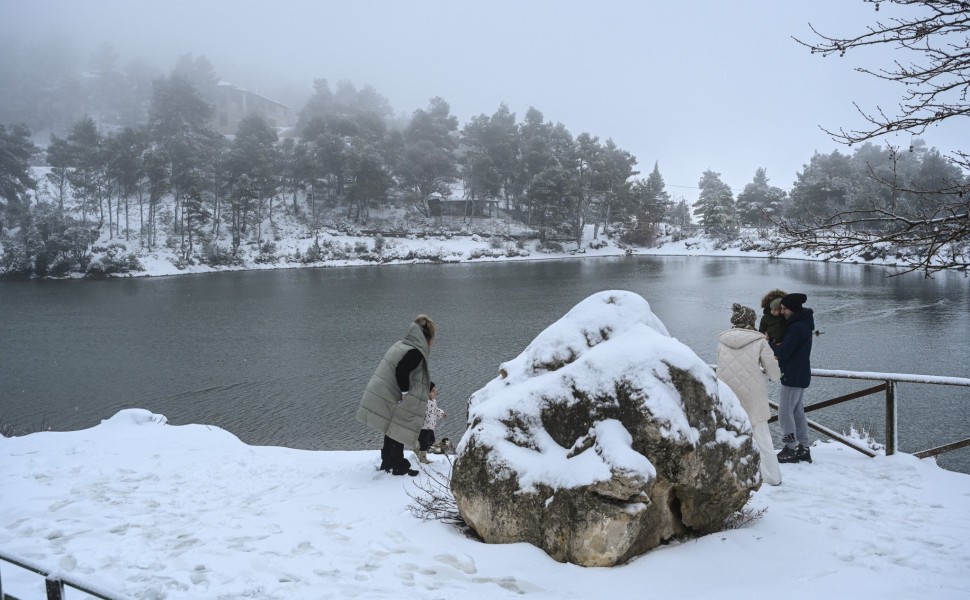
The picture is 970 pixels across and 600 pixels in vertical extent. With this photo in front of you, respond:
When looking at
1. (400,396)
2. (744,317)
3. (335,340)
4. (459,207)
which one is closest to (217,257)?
(459,207)

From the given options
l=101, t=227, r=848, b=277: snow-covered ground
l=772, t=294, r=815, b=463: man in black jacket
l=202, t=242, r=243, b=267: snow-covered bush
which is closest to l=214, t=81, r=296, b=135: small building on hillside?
l=101, t=227, r=848, b=277: snow-covered ground

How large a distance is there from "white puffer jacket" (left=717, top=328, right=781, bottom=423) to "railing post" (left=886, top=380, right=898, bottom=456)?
1.27 meters

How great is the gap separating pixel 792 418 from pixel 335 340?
1609 cm

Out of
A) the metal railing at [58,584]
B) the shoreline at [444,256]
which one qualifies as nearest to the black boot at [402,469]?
the metal railing at [58,584]

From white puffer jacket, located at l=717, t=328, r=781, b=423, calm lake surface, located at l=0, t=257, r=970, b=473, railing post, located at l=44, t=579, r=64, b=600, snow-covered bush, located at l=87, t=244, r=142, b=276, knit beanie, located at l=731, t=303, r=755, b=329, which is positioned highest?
snow-covered bush, located at l=87, t=244, r=142, b=276

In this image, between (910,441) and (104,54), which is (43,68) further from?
(910,441)

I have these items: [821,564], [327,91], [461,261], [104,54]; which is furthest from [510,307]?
[104,54]

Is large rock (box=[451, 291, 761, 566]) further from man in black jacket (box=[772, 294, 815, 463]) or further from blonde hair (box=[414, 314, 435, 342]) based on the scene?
man in black jacket (box=[772, 294, 815, 463])

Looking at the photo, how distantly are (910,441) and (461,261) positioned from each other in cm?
4741

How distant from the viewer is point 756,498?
16.3 feet

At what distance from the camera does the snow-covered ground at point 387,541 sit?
3469 mm

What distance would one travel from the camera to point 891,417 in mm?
5871

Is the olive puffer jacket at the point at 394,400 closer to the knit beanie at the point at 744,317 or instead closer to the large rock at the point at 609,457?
the large rock at the point at 609,457

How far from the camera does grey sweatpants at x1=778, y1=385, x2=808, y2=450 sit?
6.12 meters
